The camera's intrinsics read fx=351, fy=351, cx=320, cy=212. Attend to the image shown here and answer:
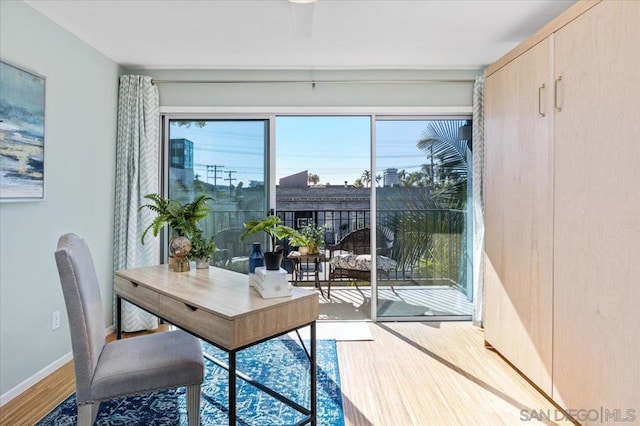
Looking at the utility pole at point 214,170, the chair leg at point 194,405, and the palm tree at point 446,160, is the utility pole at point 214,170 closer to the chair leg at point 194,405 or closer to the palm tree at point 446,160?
the palm tree at point 446,160

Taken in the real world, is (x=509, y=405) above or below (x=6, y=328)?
below

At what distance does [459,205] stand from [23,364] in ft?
12.0

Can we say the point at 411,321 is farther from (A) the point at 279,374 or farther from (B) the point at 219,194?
(B) the point at 219,194

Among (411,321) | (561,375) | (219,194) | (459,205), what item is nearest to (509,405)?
(561,375)

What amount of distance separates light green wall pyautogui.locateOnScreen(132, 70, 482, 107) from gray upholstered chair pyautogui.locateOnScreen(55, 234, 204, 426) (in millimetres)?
2124

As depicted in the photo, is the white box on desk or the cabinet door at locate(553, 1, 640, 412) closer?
the cabinet door at locate(553, 1, 640, 412)

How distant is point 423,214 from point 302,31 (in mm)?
2014

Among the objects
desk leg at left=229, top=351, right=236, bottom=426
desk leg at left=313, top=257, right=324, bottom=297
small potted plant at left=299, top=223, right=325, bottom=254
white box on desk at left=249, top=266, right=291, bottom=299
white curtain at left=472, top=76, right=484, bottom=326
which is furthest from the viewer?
desk leg at left=313, top=257, right=324, bottom=297

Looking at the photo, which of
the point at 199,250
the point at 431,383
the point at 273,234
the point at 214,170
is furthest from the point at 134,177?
the point at 431,383

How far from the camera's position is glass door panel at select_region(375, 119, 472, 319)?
3479mm

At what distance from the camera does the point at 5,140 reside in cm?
205

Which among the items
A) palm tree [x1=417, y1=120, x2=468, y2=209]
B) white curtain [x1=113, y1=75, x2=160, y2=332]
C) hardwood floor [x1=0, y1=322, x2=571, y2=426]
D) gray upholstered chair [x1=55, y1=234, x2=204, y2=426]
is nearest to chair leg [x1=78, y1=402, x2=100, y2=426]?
gray upholstered chair [x1=55, y1=234, x2=204, y2=426]

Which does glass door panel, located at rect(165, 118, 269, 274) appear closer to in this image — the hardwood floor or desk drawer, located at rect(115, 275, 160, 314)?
desk drawer, located at rect(115, 275, 160, 314)

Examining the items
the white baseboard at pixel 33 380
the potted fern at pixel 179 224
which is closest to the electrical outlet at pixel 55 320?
the white baseboard at pixel 33 380
